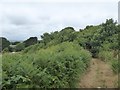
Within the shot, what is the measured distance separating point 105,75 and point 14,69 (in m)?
4.55

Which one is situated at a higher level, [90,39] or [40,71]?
[90,39]

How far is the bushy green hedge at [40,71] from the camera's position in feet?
17.4

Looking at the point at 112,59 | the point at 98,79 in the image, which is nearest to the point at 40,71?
the point at 98,79

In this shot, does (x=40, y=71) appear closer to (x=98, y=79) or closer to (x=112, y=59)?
(x=98, y=79)

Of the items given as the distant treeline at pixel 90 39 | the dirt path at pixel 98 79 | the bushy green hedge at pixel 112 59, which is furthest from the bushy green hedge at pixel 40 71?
the distant treeline at pixel 90 39

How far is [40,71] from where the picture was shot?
239 inches

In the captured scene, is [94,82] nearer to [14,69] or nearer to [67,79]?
[67,79]

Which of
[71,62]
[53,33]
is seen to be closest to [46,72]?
[71,62]

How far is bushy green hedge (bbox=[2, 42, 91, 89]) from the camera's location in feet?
17.4

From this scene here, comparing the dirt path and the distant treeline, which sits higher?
the distant treeline

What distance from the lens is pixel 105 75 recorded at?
9367 mm

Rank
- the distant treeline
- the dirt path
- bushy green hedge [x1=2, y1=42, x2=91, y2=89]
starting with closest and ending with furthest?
bushy green hedge [x1=2, y1=42, x2=91, y2=89] < the dirt path < the distant treeline

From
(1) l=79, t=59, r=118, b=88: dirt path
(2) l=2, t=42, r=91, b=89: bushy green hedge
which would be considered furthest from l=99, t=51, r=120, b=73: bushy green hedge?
(2) l=2, t=42, r=91, b=89: bushy green hedge

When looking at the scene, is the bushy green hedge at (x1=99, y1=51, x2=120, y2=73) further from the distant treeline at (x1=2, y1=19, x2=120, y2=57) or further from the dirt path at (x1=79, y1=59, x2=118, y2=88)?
the distant treeline at (x1=2, y1=19, x2=120, y2=57)
